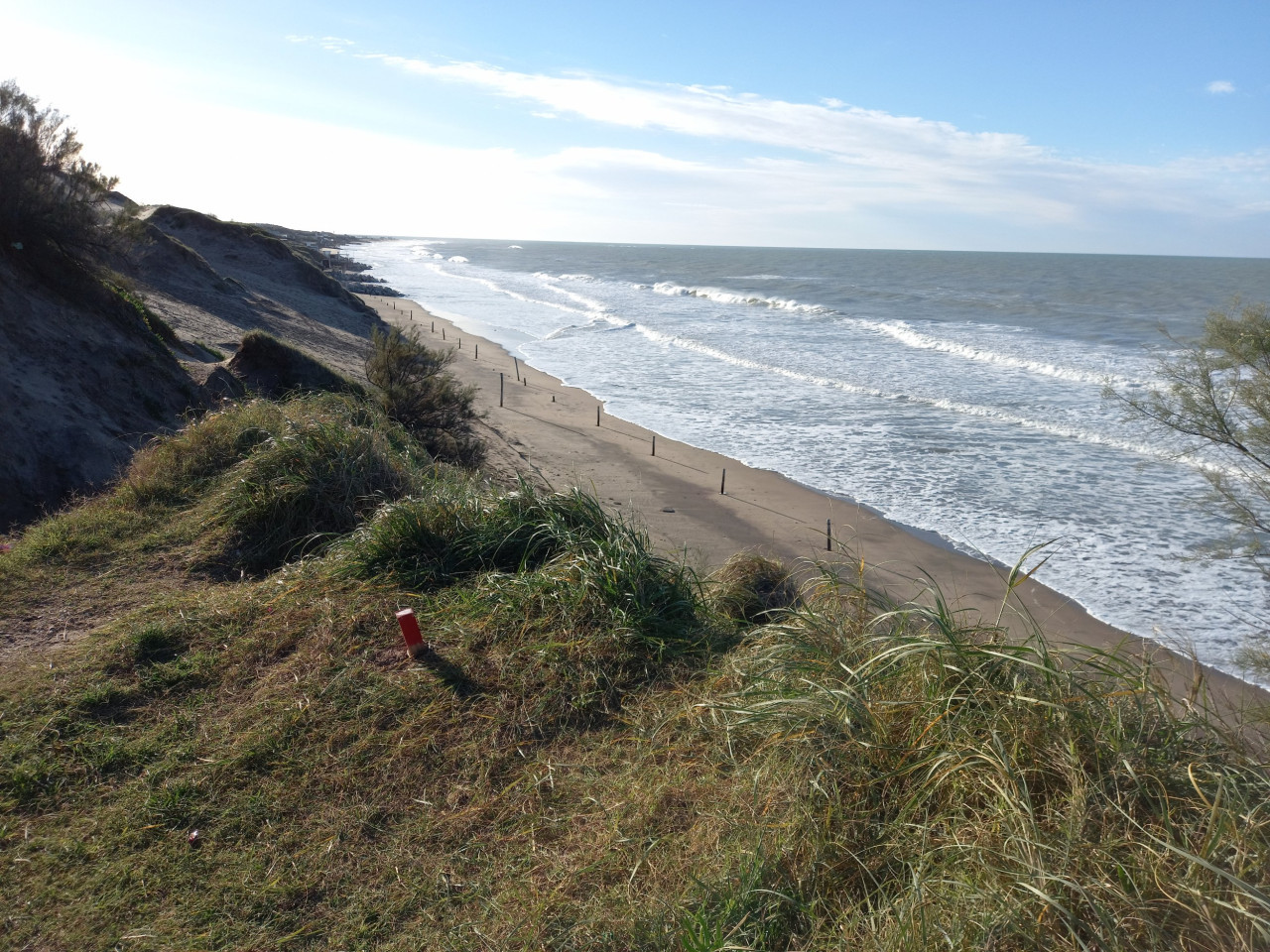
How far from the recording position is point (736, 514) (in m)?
13.9

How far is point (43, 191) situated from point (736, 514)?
35.9 ft

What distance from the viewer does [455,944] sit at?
2.84 metres

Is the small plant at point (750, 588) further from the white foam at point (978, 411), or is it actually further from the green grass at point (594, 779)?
the white foam at point (978, 411)

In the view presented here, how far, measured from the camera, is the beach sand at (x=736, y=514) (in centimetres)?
1020

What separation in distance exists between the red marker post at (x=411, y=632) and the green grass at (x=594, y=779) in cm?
8

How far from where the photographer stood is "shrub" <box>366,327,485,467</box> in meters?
12.8

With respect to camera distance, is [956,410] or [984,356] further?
[984,356]

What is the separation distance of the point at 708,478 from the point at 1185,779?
13.0m

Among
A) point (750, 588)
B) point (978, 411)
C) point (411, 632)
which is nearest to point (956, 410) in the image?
point (978, 411)

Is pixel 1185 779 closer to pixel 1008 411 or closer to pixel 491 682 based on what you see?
pixel 491 682

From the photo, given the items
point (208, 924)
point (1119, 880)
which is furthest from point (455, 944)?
point (1119, 880)

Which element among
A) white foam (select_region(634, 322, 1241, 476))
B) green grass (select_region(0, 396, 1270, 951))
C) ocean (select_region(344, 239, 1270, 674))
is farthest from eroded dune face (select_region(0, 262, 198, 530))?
white foam (select_region(634, 322, 1241, 476))

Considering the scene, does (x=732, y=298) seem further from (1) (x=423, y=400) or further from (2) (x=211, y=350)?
(1) (x=423, y=400)

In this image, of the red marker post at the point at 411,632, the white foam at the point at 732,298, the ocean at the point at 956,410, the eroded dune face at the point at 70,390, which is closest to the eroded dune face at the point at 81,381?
the eroded dune face at the point at 70,390
